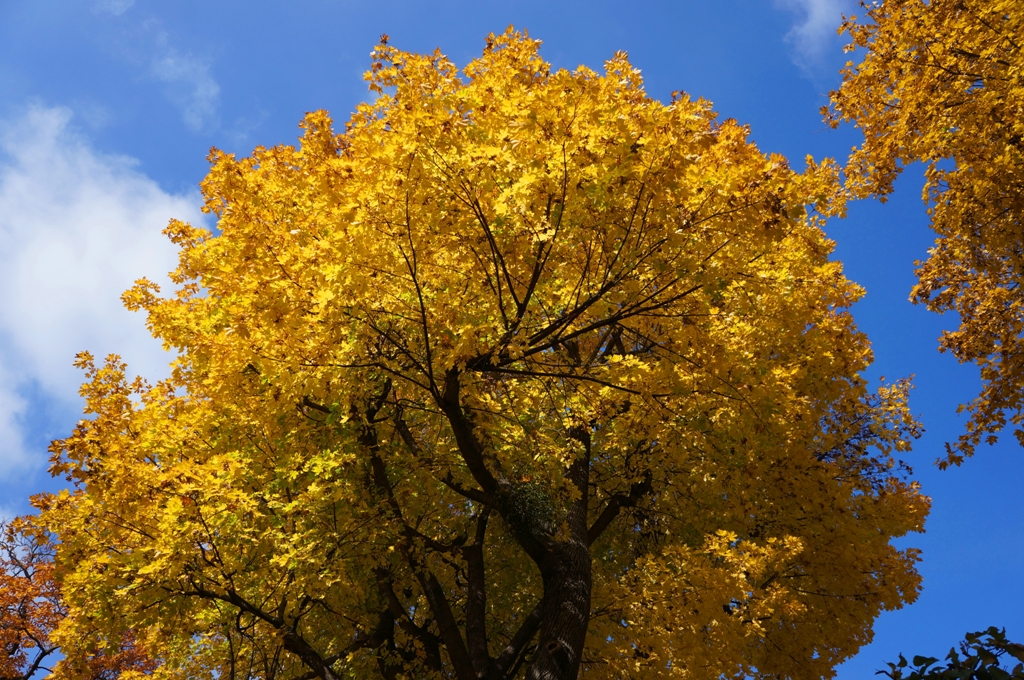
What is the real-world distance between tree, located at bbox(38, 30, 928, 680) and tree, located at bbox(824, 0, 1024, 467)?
1266 millimetres

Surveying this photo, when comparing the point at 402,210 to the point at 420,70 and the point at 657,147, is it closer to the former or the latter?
the point at 420,70

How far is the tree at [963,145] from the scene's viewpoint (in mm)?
8078

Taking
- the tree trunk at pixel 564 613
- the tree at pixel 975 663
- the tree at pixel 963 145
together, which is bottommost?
the tree at pixel 975 663

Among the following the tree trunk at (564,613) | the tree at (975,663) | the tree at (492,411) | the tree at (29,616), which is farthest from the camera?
the tree at (29,616)

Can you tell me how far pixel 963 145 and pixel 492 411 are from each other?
6889mm

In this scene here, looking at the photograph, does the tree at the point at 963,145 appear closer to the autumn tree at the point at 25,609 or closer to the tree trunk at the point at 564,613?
the tree trunk at the point at 564,613

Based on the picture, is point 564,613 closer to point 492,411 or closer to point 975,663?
point 492,411

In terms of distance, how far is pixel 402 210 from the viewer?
209 inches

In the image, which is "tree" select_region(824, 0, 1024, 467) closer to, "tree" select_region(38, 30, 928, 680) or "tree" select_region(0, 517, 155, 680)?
"tree" select_region(38, 30, 928, 680)

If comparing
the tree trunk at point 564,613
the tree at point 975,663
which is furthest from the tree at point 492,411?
the tree at point 975,663

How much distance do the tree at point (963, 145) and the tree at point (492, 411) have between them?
1266 mm

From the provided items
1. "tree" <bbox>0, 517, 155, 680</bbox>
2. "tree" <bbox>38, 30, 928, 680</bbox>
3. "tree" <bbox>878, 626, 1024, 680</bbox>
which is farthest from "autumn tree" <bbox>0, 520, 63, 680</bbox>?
"tree" <bbox>878, 626, 1024, 680</bbox>

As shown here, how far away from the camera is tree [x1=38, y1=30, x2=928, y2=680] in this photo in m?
5.25

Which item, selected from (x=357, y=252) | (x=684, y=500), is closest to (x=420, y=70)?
(x=357, y=252)
